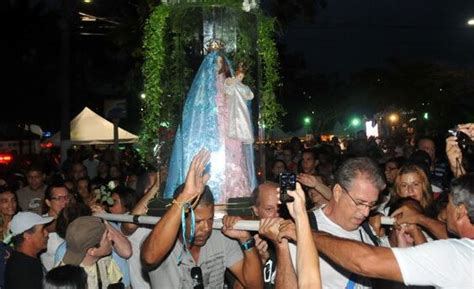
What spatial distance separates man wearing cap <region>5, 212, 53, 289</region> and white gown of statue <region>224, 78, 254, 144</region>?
2042 millimetres

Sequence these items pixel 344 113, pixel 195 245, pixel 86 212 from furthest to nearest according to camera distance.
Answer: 1. pixel 344 113
2. pixel 86 212
3. pixel 195 245

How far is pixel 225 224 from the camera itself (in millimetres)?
4953

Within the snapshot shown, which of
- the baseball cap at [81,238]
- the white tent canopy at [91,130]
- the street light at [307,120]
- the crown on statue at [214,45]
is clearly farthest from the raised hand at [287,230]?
the street light at [307,120]

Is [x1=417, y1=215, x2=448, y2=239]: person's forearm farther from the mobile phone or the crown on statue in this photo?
the crown on statue

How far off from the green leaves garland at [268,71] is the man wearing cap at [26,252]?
266 cm

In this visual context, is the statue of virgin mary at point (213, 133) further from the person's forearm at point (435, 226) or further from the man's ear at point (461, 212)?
the man's ear at point (461, 212)

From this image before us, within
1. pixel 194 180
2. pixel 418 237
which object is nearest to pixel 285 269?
pixel 194 180

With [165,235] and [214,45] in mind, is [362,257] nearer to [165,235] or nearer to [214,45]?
[165,235]

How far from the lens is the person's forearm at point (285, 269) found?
14.6 feet

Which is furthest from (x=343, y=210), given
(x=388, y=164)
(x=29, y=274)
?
(x=388, y=164)

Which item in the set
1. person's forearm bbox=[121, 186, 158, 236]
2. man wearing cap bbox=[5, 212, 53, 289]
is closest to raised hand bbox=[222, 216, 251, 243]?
person's forearm bbox=[121, 186, 158, 236]

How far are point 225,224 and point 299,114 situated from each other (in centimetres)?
5550

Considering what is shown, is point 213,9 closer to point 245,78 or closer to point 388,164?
point 245,78

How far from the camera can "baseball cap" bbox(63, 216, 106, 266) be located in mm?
5344
